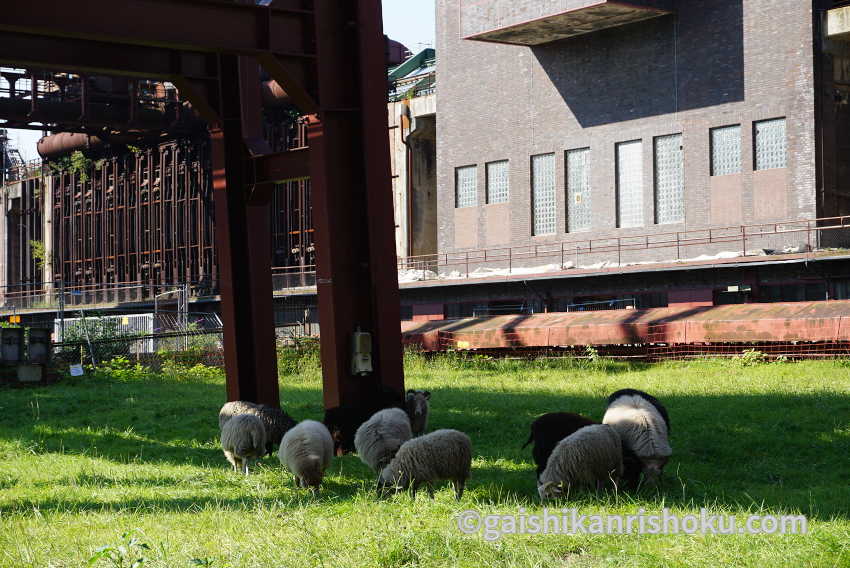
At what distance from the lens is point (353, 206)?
1338 cm

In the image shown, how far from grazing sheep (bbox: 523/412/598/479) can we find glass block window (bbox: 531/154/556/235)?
32.7 m

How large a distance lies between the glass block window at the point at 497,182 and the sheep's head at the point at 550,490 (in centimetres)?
3575

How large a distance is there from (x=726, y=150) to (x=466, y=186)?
12.6 m

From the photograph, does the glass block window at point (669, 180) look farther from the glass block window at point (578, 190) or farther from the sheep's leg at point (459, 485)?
the sheep's leg at point (459, 485)

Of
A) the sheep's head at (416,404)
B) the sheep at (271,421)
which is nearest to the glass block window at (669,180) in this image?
the sheep's head at (416,404)

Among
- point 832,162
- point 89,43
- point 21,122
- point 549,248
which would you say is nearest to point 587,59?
point 549,248

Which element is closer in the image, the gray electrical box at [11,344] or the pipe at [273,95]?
the gray electrical box at [11,344]

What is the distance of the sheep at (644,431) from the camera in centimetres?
968

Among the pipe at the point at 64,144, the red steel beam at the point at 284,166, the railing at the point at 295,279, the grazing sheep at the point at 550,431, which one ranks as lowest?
the grazing sheep at the point at 550,431

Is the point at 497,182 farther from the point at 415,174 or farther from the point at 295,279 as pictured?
the point at 295,279

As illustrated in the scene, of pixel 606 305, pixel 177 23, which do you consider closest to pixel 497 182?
pixel 606 305

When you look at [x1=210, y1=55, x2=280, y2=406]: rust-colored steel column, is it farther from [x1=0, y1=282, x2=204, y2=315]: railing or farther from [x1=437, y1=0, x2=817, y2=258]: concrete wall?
[x1=0, y1=282, x2=204, y2=315]: railing

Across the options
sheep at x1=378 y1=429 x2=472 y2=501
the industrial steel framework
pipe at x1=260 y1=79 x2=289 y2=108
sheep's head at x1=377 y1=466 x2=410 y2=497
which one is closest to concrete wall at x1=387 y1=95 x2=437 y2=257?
pipe at x1=260 y1=79 x2=289 y2=108

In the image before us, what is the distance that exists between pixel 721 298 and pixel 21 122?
28.1m
